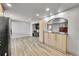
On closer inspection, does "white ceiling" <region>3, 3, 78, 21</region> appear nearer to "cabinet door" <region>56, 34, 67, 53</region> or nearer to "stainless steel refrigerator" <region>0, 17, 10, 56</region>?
"cabinet door" <region>56, 34, 67, 53</region>

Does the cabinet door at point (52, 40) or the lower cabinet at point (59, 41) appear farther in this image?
the cabinet door at point (52, 40)

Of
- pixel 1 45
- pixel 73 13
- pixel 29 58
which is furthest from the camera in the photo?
pixel 73 13

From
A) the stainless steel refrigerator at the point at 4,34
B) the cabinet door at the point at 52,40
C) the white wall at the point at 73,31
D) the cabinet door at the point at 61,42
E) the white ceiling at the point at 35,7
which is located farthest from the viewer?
the cabinet door at the point at 52,40

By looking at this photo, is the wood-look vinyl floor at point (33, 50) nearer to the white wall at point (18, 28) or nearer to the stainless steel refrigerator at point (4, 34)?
the stainless steel refrigerator at point (4, 34)

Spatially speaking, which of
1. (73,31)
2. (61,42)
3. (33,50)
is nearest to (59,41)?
(61,42)

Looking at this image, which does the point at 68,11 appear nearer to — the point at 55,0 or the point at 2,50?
the point at 55,0

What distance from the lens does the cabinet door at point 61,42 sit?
591 cm

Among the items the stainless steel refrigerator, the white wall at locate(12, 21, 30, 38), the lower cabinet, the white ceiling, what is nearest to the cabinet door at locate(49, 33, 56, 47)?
the lower cabinet

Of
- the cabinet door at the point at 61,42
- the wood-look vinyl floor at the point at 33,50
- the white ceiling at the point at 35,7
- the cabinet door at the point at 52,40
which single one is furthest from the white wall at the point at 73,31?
the cabinet door at the point at 52,40

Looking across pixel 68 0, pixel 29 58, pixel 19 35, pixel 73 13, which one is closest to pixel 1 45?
pixel 29 58

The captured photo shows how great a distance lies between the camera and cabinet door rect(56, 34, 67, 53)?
591 cm

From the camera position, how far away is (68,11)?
19.6 feet

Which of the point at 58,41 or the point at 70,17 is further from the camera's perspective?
the point at 58,41

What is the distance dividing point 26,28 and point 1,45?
13.3 meters
